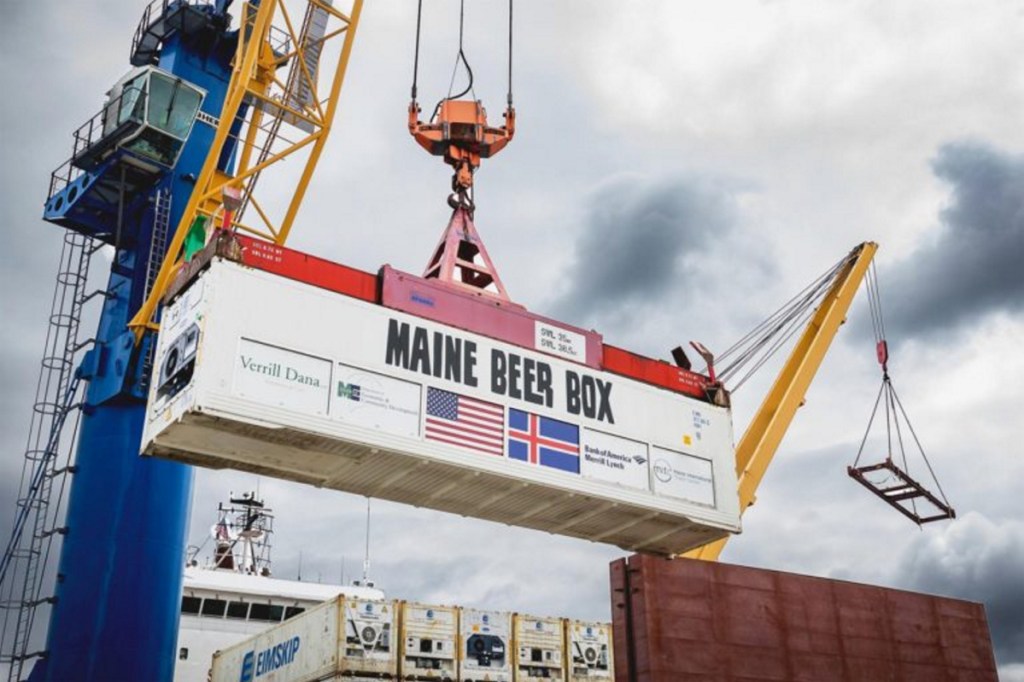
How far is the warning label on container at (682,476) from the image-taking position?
63.6 feet

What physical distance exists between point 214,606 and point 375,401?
1814 centimetres

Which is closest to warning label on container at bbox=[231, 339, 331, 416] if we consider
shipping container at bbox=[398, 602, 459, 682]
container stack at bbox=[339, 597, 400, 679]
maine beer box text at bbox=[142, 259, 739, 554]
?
maine beer box text at bbox=[142, 259, 739, 554]

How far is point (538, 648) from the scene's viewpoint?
25000 millimetres

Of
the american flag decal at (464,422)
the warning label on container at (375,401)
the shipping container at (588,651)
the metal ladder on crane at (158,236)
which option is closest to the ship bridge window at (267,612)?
the metal ladder on crane at (158,236)

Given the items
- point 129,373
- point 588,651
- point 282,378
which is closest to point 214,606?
point 129,373

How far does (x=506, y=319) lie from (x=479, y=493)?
310cm

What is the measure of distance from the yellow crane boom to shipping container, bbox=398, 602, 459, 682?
6.59 meters

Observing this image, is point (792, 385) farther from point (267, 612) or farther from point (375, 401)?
point (267, 612)

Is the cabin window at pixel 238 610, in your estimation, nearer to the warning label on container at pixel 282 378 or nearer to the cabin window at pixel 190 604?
the cabin window at pixel 190 604

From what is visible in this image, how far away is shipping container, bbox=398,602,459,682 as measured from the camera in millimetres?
23172

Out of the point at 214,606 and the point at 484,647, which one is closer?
the point at 484,647

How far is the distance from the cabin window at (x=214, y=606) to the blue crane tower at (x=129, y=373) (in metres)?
4.82

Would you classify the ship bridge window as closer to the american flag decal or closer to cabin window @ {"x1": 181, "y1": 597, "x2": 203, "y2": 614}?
cabin window @ {"x1": 181, "y1": 597, "x2": 203, "y2": 614}

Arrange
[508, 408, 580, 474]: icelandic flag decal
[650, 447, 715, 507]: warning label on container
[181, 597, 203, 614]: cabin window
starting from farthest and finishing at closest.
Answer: [181, 597, 203, 614]: cabin window
[650, 447, 715, 507]: warning label on container
[508, 408, 580, 474]: icelandic flag decal
